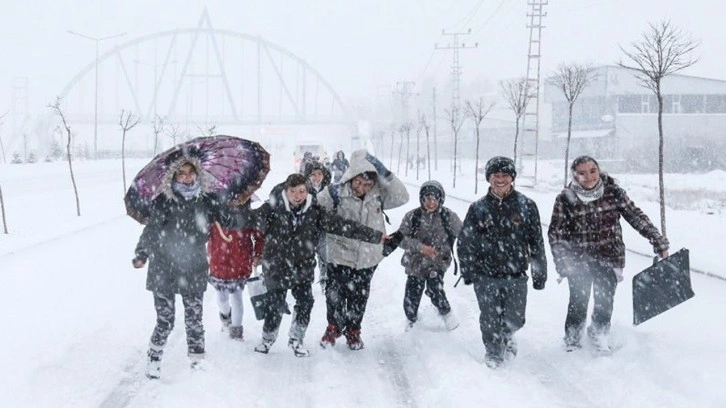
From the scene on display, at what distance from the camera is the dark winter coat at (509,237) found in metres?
4.89

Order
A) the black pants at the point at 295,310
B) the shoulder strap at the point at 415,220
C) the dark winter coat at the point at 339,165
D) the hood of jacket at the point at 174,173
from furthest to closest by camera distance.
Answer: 1. the dark winter coat at the point at 339,165
2. the shoulder strap at the point at 415,220
3. the black pants at the point at 295,310
4. the hood of jacket at the point at 174,173

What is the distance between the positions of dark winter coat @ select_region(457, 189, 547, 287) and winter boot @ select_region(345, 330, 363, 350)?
1259mm

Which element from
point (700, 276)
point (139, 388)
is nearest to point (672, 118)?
point (700, 276)

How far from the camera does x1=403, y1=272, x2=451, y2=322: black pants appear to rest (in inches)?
233

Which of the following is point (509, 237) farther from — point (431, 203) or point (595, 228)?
point (431, 203)

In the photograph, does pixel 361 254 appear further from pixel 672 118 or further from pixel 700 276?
pixel 672 118

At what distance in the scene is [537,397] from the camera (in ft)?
14.4

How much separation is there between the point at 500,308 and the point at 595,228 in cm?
93

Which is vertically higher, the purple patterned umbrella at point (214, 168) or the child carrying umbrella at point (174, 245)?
the purple patterned umbrella at point (214, 168)

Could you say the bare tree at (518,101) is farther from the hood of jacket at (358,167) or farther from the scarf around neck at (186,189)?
the scarf around neck at (186,189)

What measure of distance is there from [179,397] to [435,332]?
8.12 ft

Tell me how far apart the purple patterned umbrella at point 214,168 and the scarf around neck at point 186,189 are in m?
0.11

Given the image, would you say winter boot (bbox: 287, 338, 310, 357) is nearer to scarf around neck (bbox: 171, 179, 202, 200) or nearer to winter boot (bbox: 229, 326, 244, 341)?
winter boot (bbox: 229, 326, 244, 341)

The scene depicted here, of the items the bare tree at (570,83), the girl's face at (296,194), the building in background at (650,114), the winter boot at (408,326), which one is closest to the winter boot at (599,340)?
the winter boot at (408,326)
